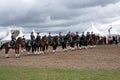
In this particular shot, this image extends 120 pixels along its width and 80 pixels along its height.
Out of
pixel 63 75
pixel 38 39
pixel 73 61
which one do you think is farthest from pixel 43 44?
pixel 63 75

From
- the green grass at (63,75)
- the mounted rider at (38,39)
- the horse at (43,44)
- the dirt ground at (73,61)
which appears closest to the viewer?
the green grass at (63,75)

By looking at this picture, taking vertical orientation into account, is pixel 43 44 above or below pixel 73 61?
above

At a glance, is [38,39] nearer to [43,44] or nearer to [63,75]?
[43,44]

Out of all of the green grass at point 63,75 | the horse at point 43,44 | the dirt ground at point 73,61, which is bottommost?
the green grass at point 63,75

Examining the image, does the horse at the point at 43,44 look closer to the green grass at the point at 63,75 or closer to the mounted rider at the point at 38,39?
the mounted rider at the point at 38,39

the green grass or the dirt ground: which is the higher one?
the dirt ground

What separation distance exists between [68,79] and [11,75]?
359cm

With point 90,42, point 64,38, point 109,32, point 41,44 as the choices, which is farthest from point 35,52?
point 109,32

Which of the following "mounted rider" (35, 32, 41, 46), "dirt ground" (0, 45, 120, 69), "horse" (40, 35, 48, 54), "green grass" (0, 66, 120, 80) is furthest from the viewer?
"horse" (40, 35, 48, 54)

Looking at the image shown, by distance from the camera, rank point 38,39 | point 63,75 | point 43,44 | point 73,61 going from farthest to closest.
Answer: point 43,44, point 38,39, point 73,61, point 63,75

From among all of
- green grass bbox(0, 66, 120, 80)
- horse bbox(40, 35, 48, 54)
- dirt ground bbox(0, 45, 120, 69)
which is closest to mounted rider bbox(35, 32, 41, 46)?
horse bbox(40, 35, 48, 54)

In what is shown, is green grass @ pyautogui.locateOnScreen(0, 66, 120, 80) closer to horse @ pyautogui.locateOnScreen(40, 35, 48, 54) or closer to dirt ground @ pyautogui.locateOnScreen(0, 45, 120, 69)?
dirt ground @ pyautogui.locateOnScreen(0, 45, 120, 69)

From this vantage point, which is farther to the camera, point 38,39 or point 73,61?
point 38,39

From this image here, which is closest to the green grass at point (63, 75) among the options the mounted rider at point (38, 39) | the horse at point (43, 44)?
the mounted rider at point (38, 39)
